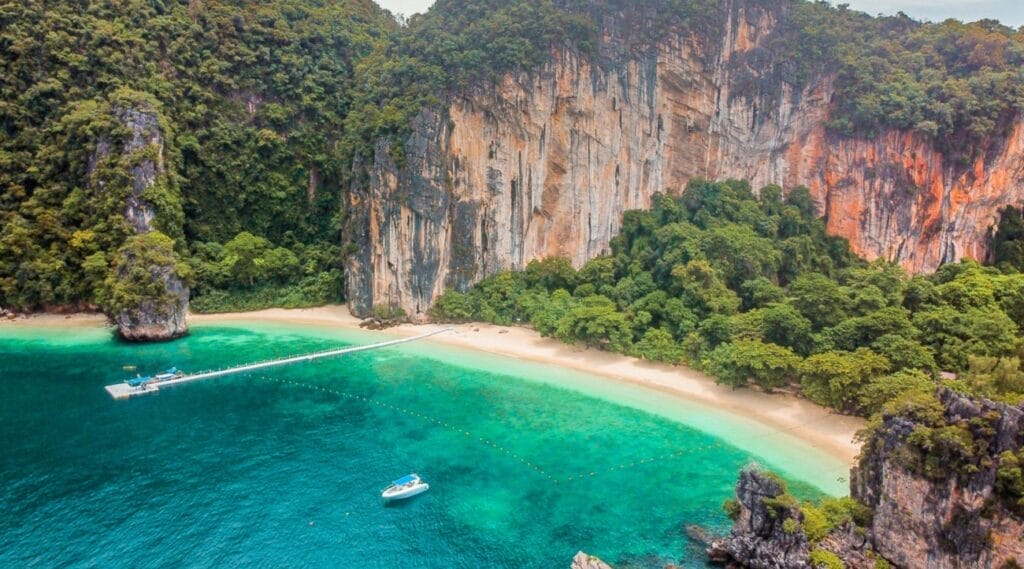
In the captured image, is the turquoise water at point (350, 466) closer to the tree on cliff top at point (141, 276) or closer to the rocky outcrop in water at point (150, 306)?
the rocky outcrop in water at point (150, 306)

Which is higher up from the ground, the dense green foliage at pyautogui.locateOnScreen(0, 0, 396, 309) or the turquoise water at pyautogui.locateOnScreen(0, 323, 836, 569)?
the dense green foliage at pyautogui.locateOnScreen(0, 0, 396, 309)

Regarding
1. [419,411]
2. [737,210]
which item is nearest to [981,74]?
[737,210]

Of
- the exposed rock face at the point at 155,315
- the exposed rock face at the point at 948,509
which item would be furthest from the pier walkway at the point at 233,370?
the exposed rock face at the point at 948,509

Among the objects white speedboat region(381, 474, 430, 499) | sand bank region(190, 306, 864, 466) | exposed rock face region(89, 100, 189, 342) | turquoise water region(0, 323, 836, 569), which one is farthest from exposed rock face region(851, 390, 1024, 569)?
exposed rock face region(89, 100, 189, 342)

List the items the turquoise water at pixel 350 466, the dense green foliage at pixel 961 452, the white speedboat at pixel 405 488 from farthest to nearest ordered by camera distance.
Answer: the white speedboat at pixel 405 488
the turquoise water at pixel 350 466
the dense green foliage at pixel 961 452

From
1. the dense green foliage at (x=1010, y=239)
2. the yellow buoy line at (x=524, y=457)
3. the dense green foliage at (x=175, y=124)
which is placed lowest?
the yellow buoy line at (x=524, y=457)

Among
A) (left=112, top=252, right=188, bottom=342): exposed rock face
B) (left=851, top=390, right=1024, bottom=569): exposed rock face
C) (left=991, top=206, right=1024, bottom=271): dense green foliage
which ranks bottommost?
(left=851, top=390, right=1024, bottom=569): exposed rock face

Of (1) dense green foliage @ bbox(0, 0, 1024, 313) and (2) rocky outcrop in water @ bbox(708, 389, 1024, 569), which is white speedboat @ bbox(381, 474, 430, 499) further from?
(1) dense green foliage @ bbox(0, 0, 1024, 313)

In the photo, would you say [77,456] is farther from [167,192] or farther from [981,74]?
[981,74]
